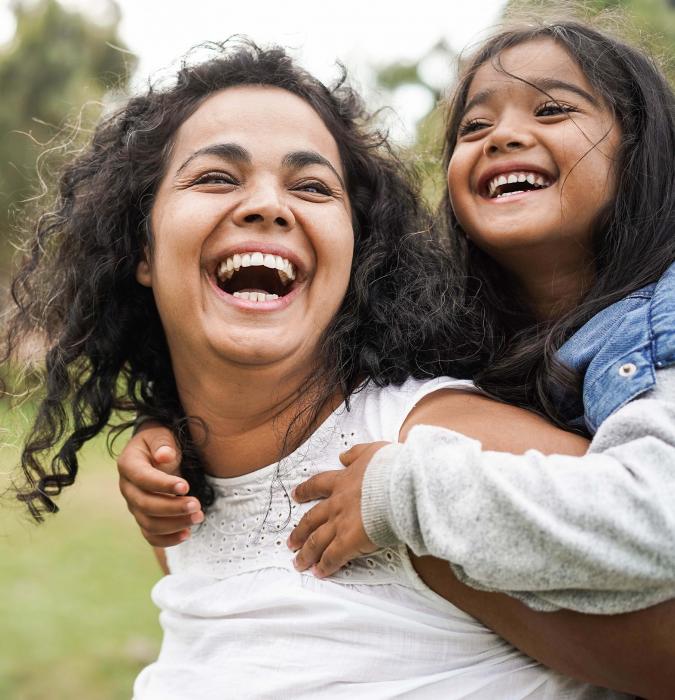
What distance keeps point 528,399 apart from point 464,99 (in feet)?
3.19

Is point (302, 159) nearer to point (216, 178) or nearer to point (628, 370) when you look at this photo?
point (216, 178)

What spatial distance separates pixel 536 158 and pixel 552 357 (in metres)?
0.56

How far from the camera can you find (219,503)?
232 centimetres

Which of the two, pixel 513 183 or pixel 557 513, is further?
pixel 513 183

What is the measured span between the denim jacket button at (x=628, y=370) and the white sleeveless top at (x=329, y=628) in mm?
400

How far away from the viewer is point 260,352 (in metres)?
2.18

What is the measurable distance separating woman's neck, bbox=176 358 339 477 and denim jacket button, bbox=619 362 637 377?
0.71m

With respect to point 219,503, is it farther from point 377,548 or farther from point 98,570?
point 98,570

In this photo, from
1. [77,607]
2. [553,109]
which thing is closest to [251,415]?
[553,109]

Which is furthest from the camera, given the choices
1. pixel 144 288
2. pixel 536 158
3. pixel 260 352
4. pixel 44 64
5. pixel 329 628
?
pixel 44 64

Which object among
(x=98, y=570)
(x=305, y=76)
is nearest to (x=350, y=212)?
(x=305, y=76)

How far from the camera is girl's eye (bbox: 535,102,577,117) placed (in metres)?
2.43

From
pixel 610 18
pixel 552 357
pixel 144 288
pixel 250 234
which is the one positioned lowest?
pixel 552 357

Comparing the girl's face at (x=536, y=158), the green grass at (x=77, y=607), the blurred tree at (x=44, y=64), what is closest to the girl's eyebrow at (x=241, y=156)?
the girl's face at (x=536, y=158)
